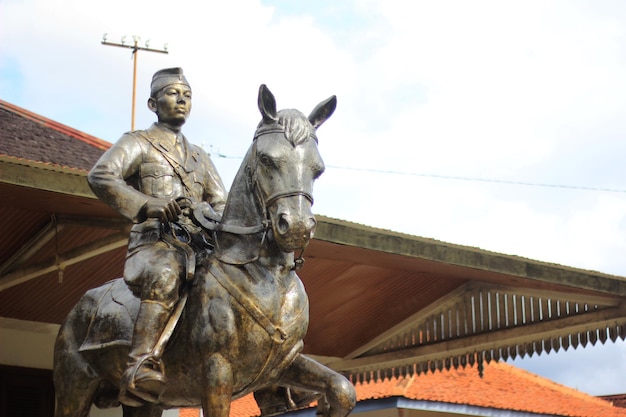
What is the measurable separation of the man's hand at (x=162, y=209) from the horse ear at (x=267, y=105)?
606mm

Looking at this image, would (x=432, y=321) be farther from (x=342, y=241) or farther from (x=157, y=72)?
(x=157, y=72)

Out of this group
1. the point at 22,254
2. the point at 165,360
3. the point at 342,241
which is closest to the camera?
the point at 165,360

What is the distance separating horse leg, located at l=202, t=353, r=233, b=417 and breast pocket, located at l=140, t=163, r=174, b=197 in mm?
1017

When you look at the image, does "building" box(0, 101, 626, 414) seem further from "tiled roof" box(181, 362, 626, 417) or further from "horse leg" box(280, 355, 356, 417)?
"horse leg" box(280, 355, 356, 417)

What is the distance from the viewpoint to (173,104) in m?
5.50

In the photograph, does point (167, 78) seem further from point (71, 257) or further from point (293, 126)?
point (71, 257)

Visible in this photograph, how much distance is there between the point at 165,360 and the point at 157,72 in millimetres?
1590

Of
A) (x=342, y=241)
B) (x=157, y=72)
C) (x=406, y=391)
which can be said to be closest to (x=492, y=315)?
(x=342, y=241)

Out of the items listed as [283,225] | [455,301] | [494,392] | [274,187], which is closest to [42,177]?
[274,187]

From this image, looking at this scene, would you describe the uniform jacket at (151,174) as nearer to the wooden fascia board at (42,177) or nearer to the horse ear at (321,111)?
the horse ear at (321,111)

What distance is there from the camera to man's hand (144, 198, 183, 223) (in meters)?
4.88

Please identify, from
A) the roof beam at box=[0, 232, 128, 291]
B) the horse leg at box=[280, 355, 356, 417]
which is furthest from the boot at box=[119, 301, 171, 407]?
the roof beam at box=[0, 232, 128, 291]

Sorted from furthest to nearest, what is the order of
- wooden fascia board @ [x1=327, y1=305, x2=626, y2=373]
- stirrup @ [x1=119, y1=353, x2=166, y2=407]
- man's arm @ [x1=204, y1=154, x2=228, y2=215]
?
wooden fascia board @ [x1=327, y1=305, x2=626, y2=373]
man's arm @ [x1=204, y1=154, x2=228, y2=215]
stirrup @ [x1=119, y1=353, x2=166, y2=407]

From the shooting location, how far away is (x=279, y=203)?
4551mm
